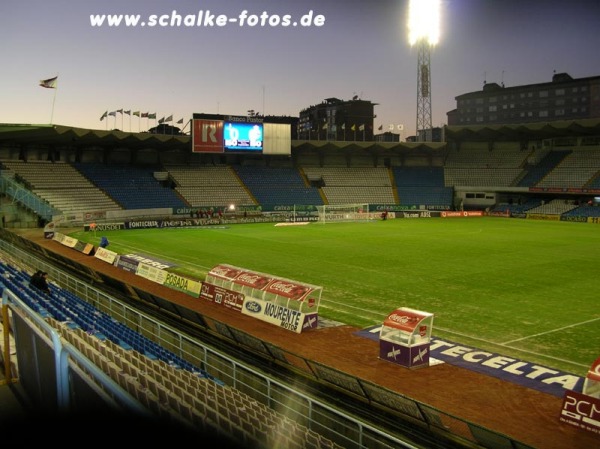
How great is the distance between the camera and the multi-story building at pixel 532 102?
146625mm

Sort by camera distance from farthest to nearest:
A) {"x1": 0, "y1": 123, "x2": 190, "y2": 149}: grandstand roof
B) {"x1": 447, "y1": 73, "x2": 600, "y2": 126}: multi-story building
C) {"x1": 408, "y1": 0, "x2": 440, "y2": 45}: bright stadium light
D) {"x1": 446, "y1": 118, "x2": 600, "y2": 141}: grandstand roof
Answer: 1. {"x1": 447, "y1": 73, "x2": 600, "y2": 126}: multi-story building
2. {"x1": 446, "y1": 118, "x2": 600, "y2": 141}: grandstand roof
3. {"x1": 408, "y1": 0, "x2": 440, "y2": 45}: bright stadium light
4. {"x1": 0, "y1": 123, "x2": 190, "y2": 149}: grandstand roof

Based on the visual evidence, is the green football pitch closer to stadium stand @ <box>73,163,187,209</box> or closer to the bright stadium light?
stadium stand @ <box>73,163,187,209</box>

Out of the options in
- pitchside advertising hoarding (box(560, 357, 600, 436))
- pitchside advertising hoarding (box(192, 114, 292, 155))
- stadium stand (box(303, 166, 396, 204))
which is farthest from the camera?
stadium stand (box(303, 166, 396, 204))

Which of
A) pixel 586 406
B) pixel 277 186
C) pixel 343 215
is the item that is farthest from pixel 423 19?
pixel 586 406

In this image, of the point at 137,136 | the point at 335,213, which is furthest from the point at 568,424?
the point at 137,136

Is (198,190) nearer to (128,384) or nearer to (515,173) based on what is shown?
(515,173)

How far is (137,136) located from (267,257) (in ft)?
134

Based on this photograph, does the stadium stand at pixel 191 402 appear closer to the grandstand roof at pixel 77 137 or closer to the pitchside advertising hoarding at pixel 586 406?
the pitchside advertising hoarding at pixel 586 406

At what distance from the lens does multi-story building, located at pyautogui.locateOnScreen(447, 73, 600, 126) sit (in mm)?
146625

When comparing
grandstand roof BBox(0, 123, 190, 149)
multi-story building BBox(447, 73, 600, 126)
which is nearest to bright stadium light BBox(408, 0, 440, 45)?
grandstand roof BBox(0, 123, 190, 149)

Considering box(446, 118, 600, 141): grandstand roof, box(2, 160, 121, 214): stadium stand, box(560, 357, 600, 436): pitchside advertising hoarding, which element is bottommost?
box(560, 357, 600, 436): pitchside advertising hoarding

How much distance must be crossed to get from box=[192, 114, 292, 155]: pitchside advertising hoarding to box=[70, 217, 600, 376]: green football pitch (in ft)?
63.5

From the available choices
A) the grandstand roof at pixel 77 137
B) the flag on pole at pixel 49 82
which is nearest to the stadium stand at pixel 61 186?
the grandstand roof at pixel 77 137

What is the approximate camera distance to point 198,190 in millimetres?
77125
